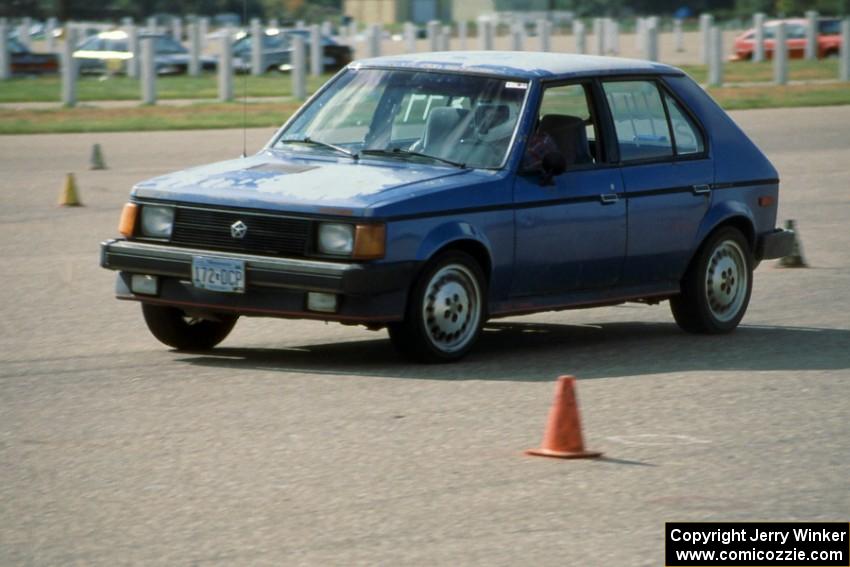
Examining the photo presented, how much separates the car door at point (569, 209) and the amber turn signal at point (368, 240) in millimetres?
994

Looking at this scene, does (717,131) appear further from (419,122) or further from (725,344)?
(419,122)

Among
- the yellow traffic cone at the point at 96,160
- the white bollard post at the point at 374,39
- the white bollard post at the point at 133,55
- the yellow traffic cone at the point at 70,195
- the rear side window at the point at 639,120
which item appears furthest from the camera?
the white bollard post at the point at 133,55

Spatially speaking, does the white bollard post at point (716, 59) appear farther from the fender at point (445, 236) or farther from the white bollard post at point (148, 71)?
the fender at point (445, 236)

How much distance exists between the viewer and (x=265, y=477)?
6.59m

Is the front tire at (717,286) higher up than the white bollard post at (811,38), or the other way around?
the front tire at (717,286)

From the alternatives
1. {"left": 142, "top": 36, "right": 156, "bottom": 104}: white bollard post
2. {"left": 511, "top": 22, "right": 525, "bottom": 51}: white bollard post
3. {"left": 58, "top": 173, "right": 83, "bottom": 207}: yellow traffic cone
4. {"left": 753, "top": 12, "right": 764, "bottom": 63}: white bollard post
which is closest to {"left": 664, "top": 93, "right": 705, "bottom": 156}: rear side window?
{"left": 58, "top": 173, "right": 83, "bottom": 207}: yellow traffic cone

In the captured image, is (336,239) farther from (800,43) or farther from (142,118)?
(800,43)

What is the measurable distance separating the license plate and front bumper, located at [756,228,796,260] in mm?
3701

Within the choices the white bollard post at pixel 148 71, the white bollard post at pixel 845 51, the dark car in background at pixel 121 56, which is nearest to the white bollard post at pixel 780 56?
the white bollard post at pixel 845 51

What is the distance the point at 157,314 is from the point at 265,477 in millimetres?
3147

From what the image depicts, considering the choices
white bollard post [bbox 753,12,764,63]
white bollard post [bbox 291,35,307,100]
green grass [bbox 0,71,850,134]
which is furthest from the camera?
white bollard post [bbox 753,12,764,63]

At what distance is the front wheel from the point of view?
29.4 ft

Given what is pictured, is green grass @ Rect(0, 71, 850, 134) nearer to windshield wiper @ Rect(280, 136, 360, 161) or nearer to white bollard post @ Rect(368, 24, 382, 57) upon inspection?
white bollard post @ Rect(368, 24, 382, 57)

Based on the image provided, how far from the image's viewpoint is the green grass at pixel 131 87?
124 ft
